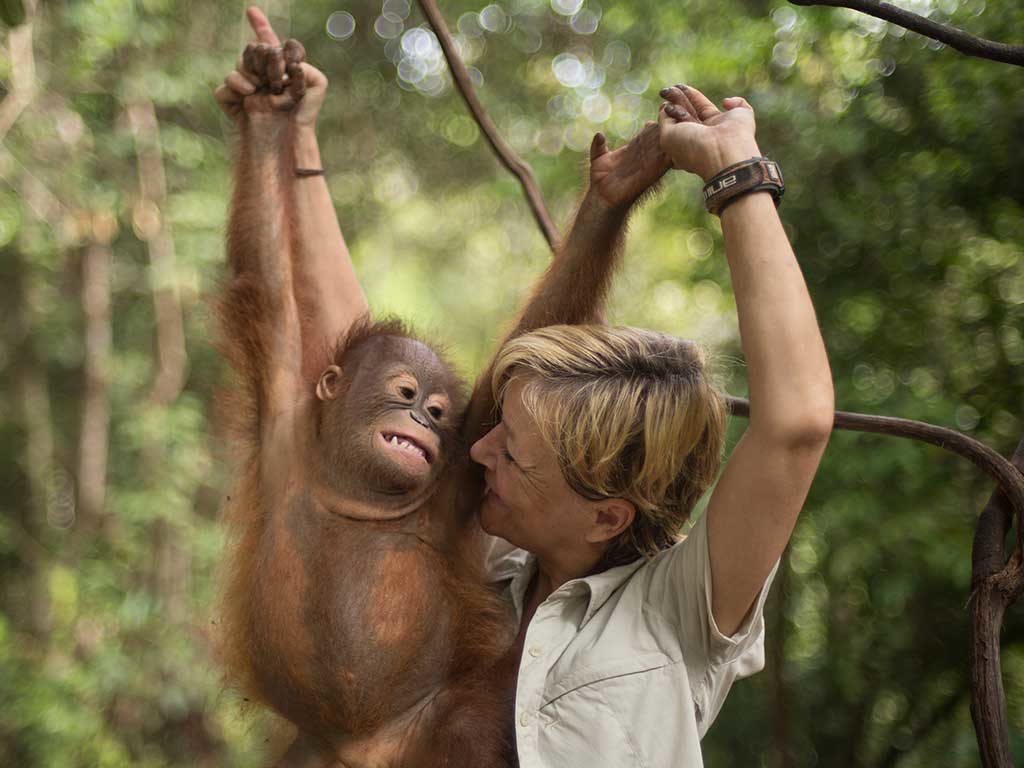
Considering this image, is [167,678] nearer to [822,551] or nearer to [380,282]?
[822,551]

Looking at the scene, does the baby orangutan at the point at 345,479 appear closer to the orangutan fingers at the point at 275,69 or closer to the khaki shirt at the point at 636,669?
the orangutan fingers at the point at 275,69

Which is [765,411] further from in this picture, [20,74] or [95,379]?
[95,379]

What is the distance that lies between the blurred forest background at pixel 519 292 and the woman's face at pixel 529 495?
0.70 metres

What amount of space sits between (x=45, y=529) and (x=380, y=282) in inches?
145

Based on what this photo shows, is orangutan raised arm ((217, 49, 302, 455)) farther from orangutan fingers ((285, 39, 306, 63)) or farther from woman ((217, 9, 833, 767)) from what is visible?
woman ((217, 9, 833, 767))

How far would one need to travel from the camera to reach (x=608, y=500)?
1865 mm

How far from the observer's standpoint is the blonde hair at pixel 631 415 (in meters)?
1.80

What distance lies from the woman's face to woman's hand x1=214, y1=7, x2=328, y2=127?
0.95 m

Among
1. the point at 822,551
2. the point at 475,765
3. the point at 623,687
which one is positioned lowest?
the point at 822,551

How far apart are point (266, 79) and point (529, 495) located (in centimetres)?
117

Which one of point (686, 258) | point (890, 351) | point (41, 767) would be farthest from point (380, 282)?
point (890, 351)

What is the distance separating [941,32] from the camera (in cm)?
166

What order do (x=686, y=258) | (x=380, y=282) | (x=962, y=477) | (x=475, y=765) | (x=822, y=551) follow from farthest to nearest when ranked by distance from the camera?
(x=380, y=282)
(x=686, y=258)
(x=822, y=551)
(x=962, y=477)
(x=475, y=765)

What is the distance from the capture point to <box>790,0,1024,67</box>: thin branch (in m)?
1.67
